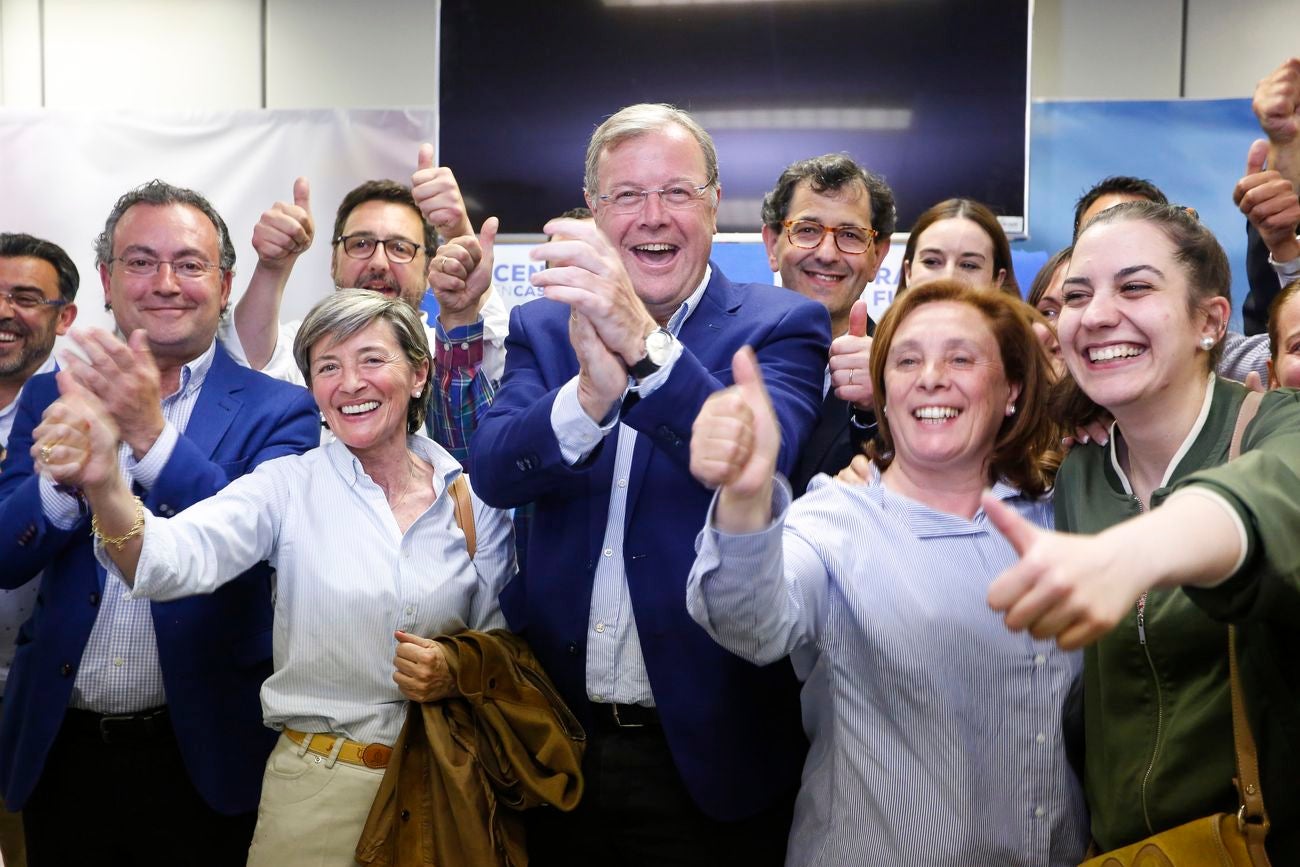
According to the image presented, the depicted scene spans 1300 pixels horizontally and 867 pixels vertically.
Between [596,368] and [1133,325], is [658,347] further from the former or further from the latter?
[1133,325]

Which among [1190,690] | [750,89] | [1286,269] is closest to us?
[1190,690]

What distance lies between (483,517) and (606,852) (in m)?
0.73

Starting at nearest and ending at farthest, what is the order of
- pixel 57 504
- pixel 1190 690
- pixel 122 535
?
pixel 1190 690 < pixel 122 535 < pixel 57 504

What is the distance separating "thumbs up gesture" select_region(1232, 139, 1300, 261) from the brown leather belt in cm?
221

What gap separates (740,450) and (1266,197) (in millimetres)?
1718

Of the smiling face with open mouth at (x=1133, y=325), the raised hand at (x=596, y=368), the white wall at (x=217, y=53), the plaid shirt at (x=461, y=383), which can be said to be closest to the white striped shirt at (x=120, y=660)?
the plaid shirt at (x=461, y=383)

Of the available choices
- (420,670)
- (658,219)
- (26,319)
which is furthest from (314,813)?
(26,319)

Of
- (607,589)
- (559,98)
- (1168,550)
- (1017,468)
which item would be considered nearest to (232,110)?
(559,98)

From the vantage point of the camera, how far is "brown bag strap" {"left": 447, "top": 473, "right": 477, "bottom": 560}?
2.62 metres

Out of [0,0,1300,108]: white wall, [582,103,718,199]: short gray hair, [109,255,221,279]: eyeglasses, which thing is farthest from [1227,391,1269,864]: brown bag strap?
[0,0,1300,108]: white wall

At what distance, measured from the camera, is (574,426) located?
2.14 meters

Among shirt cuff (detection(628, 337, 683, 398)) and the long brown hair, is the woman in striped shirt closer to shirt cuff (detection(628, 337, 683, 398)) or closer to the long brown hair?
the long brown hair

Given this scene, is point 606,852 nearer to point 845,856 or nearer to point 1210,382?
point 845,856

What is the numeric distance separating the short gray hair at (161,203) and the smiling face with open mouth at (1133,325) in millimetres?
2150
